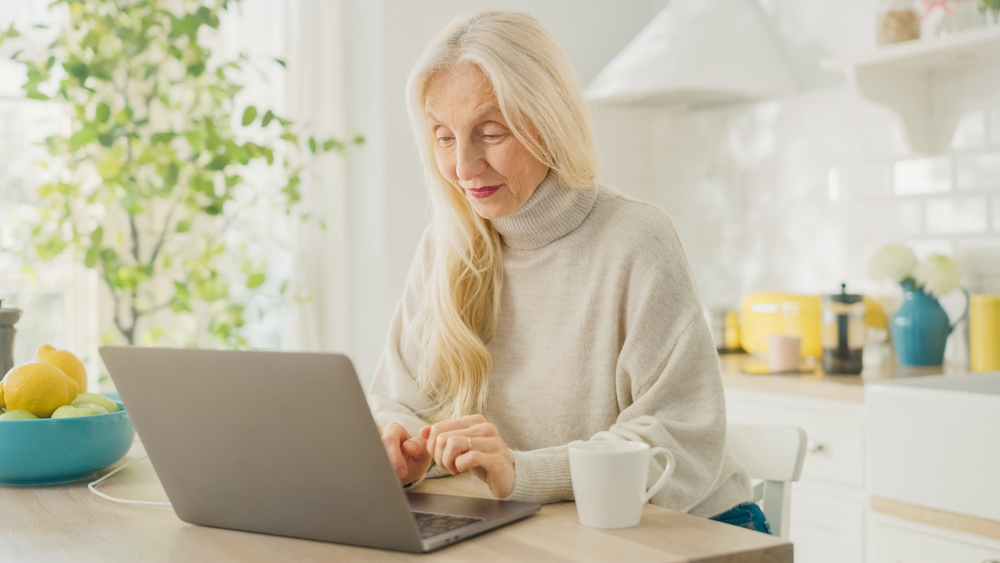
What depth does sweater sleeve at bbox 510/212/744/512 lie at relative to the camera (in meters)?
0.99

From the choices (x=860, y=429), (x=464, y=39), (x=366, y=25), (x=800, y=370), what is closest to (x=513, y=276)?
(x=464, y=39)

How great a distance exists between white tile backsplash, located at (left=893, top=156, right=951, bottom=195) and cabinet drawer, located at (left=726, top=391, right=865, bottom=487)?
0.76m

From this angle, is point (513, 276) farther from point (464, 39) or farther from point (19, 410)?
point (19, 410)

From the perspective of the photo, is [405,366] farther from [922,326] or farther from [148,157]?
[922,326]

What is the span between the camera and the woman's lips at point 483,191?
4.14 feet

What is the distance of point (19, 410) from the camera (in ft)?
3.54

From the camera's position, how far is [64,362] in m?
1.17

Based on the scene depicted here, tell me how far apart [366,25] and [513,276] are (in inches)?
67.0

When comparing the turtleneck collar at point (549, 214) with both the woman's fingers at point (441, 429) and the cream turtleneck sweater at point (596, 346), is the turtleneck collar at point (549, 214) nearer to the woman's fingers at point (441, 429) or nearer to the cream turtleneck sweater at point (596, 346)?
the cream turtleneck sweater at point (596, 346)

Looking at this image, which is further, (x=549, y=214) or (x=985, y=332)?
(x=985, y=332)

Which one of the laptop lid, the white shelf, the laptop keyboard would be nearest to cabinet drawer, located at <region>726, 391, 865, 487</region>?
the white shelf

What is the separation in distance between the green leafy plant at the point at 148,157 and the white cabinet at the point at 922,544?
1.65 metres

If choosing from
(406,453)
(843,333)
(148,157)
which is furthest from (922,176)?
(148,157)

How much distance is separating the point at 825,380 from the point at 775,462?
0.87m
